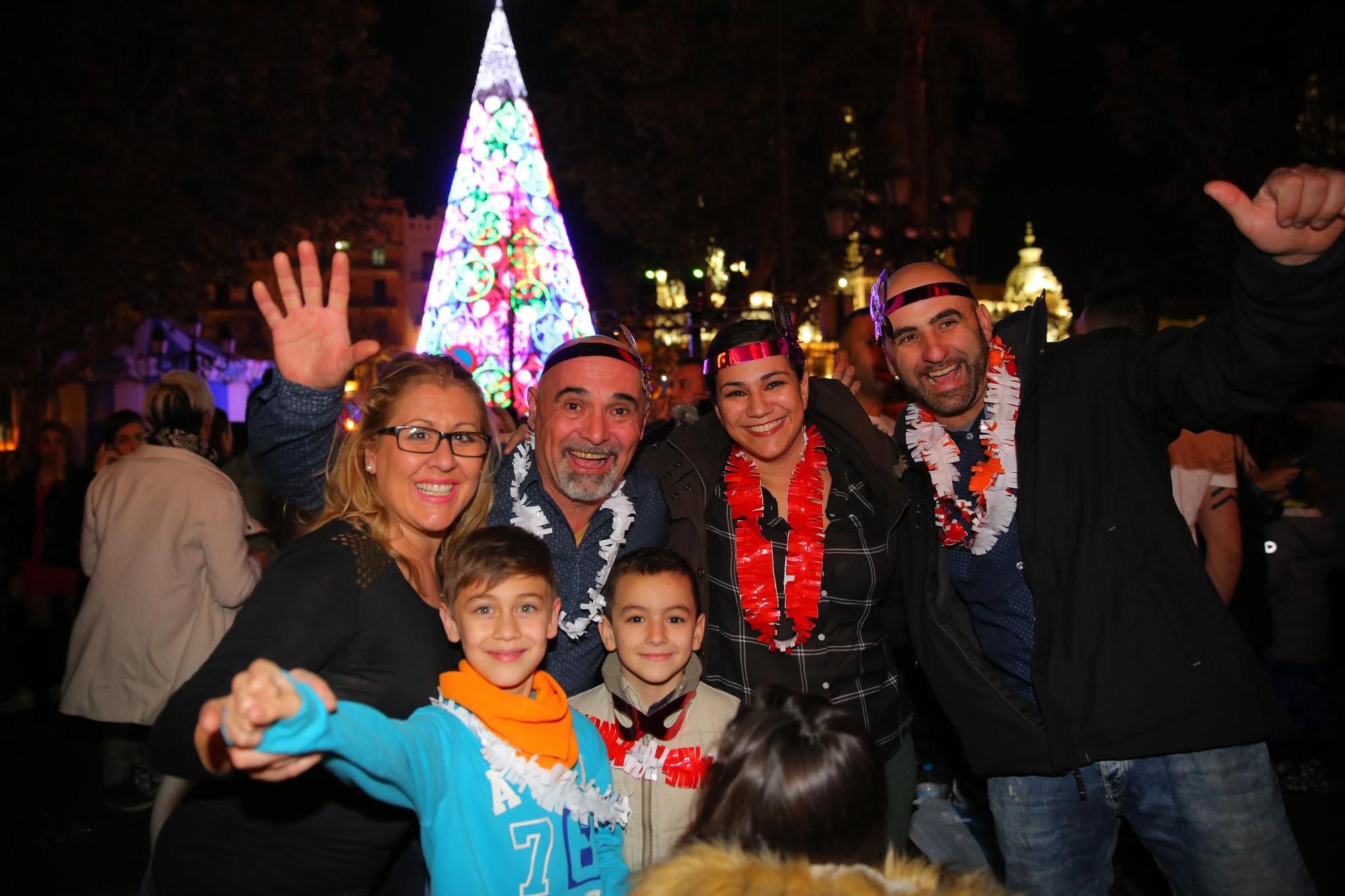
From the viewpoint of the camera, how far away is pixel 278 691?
1565 mm

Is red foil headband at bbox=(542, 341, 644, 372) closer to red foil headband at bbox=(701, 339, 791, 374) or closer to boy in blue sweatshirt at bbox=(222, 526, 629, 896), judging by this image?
red foil headband at bbox=(701, 339, 791, 374)

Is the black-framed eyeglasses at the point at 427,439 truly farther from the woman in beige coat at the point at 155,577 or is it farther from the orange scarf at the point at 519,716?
the woman in beige coat at the point at 155,577

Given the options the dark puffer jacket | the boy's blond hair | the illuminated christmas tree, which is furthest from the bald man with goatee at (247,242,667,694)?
the illuminated christmas tree

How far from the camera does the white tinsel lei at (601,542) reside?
10.4ft

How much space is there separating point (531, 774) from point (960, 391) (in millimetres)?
1692

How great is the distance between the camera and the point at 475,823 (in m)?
2.25

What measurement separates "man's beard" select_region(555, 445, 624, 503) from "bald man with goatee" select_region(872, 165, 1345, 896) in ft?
3.42

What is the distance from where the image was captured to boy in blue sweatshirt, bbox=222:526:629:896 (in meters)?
2.09

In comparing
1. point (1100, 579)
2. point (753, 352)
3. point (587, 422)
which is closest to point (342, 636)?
point (587, 422)

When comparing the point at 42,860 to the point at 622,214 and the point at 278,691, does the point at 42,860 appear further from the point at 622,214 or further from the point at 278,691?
the point at 622,214

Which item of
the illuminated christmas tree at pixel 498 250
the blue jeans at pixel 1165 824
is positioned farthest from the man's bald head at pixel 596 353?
the illuminated christmas tree at pixel 498 250

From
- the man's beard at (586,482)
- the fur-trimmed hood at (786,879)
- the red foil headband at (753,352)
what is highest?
the red foil headband at (753,352)

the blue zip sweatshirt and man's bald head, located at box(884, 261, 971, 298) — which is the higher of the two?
man's bald head, located at box(884, 261, 971, 298)

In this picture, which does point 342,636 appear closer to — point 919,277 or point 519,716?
point 519,716
